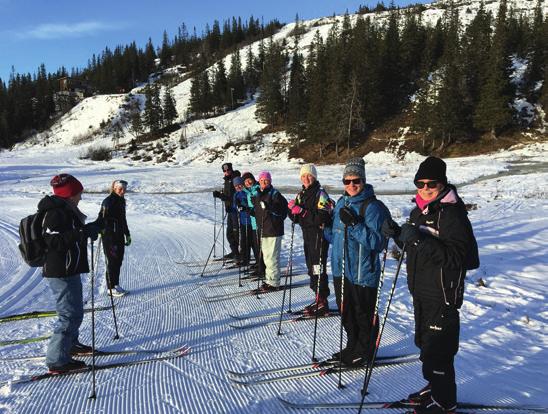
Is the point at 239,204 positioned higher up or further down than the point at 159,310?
higher up

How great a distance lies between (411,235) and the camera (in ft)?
9.00

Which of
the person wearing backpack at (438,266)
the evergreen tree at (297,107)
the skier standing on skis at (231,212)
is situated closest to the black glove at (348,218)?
the person wearing backpack at (438,266)

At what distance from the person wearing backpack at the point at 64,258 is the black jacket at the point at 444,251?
10.7ft

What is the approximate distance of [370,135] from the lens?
42625 millimetres

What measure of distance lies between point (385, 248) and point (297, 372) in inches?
62.6

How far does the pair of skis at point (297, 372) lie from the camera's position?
12.7 ft

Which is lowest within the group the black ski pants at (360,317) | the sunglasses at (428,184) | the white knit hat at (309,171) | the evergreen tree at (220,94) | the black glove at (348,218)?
the black ski pants at (360,317)

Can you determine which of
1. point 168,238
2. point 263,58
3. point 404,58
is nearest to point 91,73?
point 263,58

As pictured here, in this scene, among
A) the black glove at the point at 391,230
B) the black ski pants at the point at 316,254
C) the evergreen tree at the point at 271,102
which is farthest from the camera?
the evergreen tree at the point at 271,102

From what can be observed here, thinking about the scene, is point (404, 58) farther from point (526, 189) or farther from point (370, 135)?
point (526, 189)

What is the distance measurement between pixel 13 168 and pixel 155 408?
151 feet

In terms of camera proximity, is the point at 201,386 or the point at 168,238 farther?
the point at 168,238

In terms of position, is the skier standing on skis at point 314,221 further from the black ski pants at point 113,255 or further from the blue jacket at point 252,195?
the black ski pants at point 113,255

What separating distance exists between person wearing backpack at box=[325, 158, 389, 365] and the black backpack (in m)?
2.97
